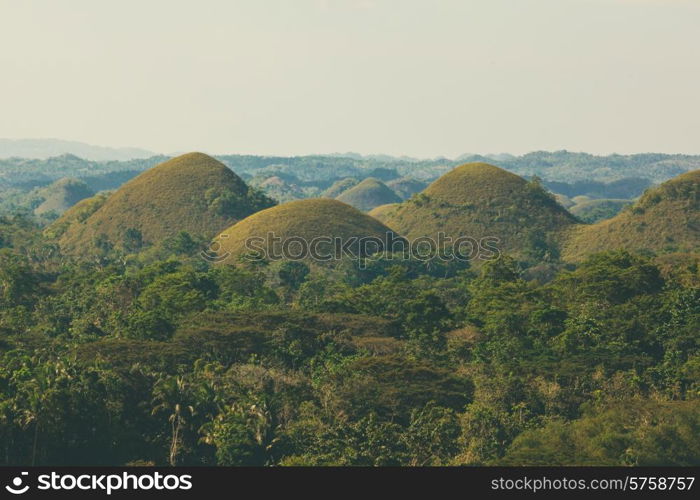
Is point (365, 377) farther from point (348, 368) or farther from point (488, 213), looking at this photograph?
point (488, 213)

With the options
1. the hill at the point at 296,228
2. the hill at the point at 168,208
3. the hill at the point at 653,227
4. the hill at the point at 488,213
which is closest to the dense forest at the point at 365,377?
the hill at the point at 296,228

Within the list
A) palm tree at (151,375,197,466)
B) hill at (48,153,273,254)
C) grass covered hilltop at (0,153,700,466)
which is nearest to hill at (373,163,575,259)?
hill at (48,153,273,254)

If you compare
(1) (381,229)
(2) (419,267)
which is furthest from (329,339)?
(1) (381,229)

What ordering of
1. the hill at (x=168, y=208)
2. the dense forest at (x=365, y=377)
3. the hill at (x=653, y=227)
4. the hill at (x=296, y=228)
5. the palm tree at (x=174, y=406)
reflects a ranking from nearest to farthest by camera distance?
the dense forest at (x=365, y=377)
the palm tree at (x=174, y=406)
the hill at (x=296, y=228)
the hill at (x=653, y=227)
the hill at (x=168, y=208)

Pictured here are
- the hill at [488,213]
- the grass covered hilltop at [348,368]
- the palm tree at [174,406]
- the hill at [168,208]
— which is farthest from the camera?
the hill at [488,213]

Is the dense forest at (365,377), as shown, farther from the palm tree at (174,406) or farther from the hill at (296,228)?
the hill at (296,228)

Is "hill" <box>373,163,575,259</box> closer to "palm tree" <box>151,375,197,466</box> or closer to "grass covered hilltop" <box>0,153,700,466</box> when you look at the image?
Result: "grass covered hilltop" <box>0,153,700,466</box>

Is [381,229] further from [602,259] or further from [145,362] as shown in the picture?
[145,362]
